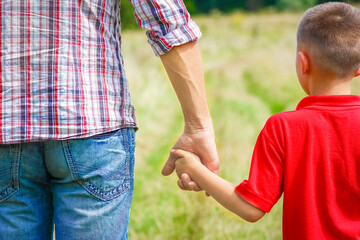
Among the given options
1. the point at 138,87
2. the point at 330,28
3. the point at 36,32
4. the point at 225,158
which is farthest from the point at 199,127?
the point at 138,87

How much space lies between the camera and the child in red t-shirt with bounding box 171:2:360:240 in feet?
4.96

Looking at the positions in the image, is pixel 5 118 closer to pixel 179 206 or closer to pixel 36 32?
pixel 36 32

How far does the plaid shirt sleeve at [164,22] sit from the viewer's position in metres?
1.51

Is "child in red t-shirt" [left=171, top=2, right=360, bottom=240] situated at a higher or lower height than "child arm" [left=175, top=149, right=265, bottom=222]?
higher

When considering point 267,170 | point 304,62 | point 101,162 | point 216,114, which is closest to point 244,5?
point 216,114

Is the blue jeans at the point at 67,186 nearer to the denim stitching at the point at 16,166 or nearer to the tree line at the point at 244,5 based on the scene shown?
the denim stitching at the point at 16,166

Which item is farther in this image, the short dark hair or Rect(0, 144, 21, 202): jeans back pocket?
the short dark hair

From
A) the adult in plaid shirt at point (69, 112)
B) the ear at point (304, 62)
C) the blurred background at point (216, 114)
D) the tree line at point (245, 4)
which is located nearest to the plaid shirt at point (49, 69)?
the adult in plaid shirt at point (69, 112)

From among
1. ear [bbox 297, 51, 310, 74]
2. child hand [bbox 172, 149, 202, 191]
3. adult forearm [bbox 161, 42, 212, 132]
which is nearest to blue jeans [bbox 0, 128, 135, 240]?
adult forearm [bbox 161, 42, 212, 132]

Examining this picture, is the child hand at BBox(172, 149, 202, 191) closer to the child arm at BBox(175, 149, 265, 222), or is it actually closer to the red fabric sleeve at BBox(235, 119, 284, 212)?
the child arm at BBox(175, 149, 265, 222)

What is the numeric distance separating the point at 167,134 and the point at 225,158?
1125 millimetres

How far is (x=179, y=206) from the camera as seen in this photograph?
12.4 ft

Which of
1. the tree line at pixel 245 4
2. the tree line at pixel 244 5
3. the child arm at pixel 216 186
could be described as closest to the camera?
the child arm at pixel 216 186

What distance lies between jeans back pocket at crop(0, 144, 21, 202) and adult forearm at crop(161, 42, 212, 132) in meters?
0.50
